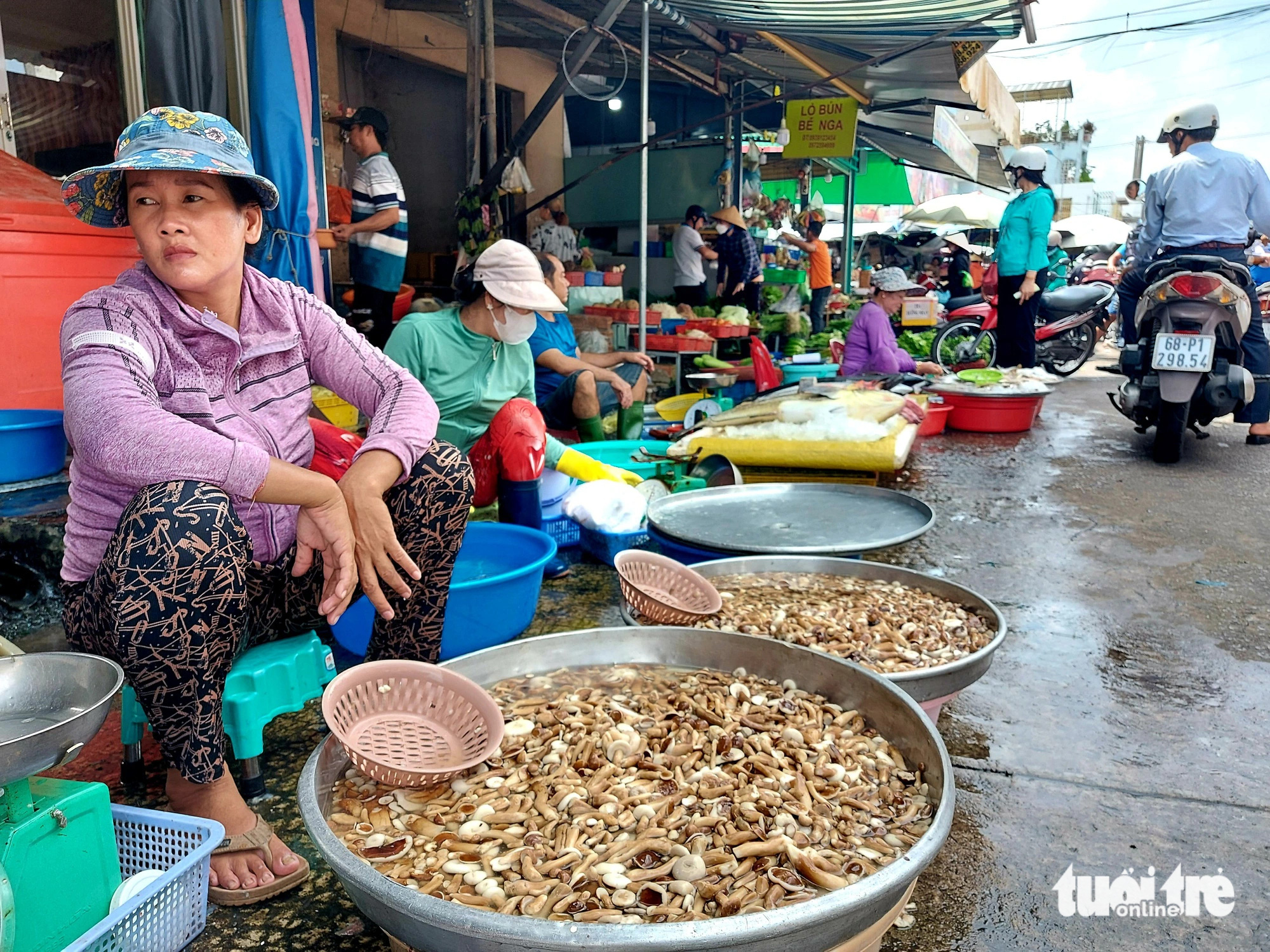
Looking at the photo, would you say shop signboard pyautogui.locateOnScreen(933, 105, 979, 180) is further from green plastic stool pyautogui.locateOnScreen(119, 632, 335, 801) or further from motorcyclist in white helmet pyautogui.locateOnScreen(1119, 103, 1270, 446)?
green plastic stool pyautogui.locateOnScreen(119, 632, 335, 801)

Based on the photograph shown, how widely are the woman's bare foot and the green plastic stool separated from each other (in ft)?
0.40

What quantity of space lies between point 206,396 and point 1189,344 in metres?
5.09

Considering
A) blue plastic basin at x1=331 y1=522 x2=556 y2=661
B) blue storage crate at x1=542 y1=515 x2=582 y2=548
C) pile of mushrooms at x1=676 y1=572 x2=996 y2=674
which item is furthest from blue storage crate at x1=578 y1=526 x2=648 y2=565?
pile of mushrooms at x1=676 y1=572 x2=996 y2=674

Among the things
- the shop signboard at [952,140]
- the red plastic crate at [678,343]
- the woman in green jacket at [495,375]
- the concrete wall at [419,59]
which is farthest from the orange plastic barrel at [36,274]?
the shop signboard at [952,140]

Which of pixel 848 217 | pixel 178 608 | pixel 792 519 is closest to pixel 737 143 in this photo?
pixel 848 217

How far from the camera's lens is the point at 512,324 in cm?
309

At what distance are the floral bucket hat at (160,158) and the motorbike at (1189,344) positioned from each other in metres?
4.92

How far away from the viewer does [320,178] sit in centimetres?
390

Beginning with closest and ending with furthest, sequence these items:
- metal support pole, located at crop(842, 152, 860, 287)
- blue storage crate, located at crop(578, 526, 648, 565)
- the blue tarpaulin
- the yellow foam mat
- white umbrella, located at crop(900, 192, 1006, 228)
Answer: blue storage crate, located at crop(578, 526, 648, 565) < the blue tarpaulin < the yellow foam mat < metal support pole, located at crop(842, 152, 860, 287) < white umbrella, located at crop(900, 192, 1006, 228)

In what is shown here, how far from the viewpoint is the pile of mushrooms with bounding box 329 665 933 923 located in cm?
119

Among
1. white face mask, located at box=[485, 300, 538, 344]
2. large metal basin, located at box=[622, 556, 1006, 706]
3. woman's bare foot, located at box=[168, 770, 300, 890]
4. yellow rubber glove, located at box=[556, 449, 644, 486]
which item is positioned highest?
white face mask, located at box=[485, 300, 538, 344]

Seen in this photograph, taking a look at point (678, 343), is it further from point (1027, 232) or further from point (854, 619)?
point (854, 619)

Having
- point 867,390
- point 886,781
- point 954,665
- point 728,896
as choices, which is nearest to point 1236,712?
point 954,665

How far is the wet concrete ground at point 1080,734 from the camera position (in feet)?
4.76
